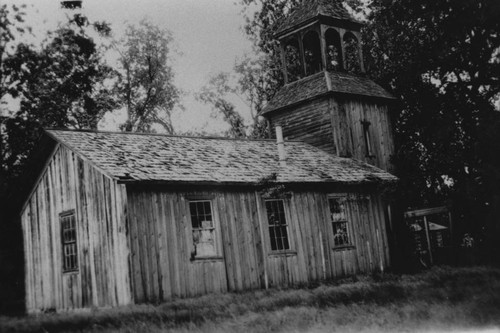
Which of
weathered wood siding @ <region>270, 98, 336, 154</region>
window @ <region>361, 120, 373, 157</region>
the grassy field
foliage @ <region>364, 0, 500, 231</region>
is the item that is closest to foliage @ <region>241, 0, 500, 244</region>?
foliage @ <region>364, 0, 500, 231</region>

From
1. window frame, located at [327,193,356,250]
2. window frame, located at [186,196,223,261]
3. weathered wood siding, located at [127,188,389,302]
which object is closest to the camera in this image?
weathered wood siding, located at [127,188,389,302]

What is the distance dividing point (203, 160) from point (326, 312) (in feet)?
28.4

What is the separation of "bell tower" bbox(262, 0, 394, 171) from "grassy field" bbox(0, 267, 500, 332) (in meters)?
9.95

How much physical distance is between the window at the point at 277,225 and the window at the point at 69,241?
589 centimetres

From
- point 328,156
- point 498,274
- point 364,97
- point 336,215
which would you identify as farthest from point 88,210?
point 364,97

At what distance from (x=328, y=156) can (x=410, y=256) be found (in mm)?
4952

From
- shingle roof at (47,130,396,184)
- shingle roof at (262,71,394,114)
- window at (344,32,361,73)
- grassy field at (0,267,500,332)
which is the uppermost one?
window at (344,32,361,73)

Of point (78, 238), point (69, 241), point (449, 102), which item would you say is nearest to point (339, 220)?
point (78, 238)

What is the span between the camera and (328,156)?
78.5ft

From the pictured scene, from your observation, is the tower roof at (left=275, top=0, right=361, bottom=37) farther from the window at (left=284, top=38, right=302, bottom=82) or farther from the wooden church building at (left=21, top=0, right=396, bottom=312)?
the window at (left=284, top=38, right=302, bottom=82)

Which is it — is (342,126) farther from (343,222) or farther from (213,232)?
(213,232)

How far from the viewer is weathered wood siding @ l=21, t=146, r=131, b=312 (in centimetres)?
1591

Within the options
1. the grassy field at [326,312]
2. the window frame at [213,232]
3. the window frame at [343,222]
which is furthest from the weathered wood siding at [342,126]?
the grassy field at [326,312]

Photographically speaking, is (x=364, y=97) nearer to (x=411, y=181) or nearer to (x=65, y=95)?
(x=411, y=181)
